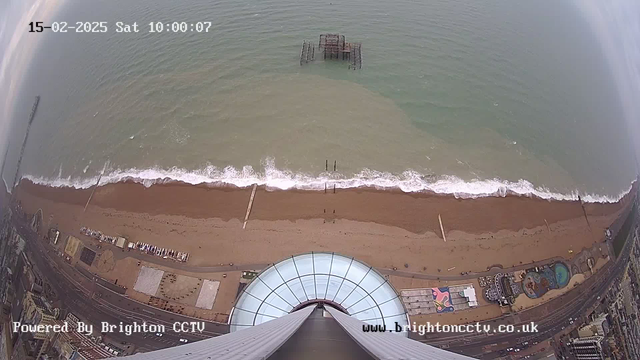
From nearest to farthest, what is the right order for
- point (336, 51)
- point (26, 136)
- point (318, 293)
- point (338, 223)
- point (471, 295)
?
point (318, 293), point (471, 295), point (338, 223), point (26, 136), point (336, 51)

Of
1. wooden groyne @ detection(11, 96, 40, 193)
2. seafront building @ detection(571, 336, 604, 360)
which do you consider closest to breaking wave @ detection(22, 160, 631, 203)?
wooden groyne @ detection(11, 96, 40, 193)

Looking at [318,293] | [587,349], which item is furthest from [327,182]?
[587,349]

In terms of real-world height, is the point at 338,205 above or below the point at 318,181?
below

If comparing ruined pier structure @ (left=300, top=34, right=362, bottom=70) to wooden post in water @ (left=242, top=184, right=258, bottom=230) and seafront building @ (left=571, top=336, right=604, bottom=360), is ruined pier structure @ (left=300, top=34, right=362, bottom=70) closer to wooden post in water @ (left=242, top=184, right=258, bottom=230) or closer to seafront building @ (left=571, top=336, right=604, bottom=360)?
wooden post in water @ (left=242, top=184, right=258, bottom=230)

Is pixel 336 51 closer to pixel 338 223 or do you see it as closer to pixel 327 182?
pixel 327 182

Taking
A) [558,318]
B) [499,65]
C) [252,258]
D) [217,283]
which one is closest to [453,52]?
[499,65]

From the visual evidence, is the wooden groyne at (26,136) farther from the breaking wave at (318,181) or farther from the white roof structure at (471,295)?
the white roof structure at (471,295)

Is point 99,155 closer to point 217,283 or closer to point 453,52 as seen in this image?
point 217,283
